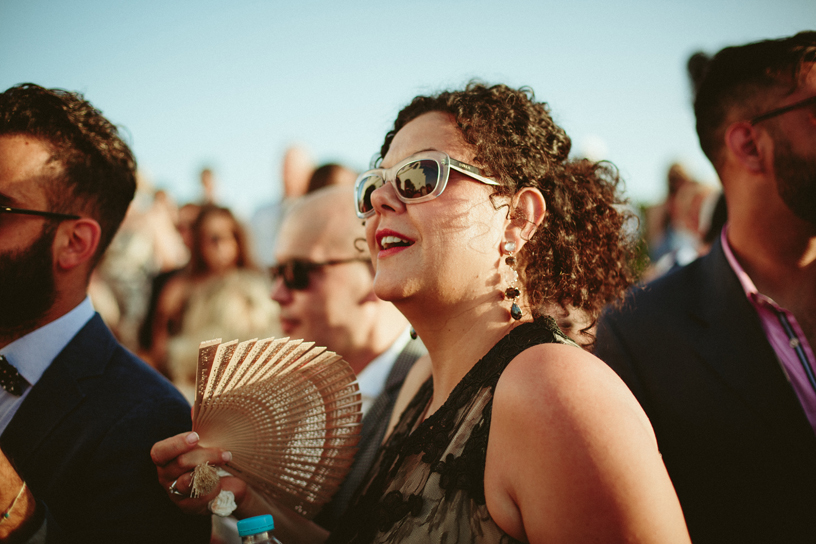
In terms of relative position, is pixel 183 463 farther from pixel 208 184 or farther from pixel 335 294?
pixel 208 184

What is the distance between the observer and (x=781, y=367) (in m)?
2.39

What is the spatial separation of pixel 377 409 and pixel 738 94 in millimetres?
2761

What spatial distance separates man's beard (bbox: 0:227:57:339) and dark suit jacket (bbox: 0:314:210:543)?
0.28 m

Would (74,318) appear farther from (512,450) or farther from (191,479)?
(512,450)

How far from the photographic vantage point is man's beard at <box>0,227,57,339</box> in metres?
2.20

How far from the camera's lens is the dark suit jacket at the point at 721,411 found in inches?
87.1

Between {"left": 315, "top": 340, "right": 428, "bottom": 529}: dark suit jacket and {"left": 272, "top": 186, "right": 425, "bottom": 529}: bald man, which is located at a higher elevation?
{"left": 272, "top": 186, "right": 425, "bottom": 529}: bald man

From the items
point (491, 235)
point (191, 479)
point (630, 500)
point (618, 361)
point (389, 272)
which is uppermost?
point (491, 235)

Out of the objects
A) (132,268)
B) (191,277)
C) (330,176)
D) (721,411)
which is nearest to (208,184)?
(132,268)

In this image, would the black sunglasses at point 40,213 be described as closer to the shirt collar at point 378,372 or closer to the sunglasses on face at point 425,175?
the sunglasses on face at point 425,175

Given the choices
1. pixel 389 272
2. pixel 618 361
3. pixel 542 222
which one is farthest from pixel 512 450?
pixel 618 361

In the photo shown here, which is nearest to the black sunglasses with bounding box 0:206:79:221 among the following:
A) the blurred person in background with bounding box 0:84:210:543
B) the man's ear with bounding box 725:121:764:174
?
the blurred person in background with bounding box 0:84:210:543

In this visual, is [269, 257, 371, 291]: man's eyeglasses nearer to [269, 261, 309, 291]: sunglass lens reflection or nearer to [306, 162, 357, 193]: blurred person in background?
[269, 261, 309, 291]: sunglass lens reflection

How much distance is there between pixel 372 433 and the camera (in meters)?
2.95
